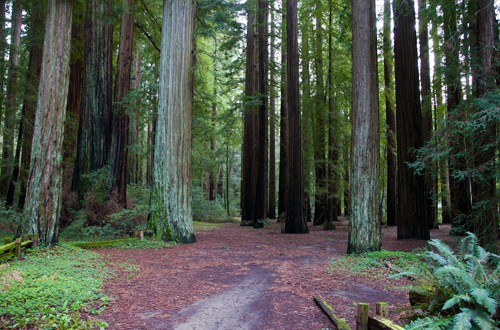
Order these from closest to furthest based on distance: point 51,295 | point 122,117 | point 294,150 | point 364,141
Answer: point 51,295, point 364,141, point 122,117, point 294,150

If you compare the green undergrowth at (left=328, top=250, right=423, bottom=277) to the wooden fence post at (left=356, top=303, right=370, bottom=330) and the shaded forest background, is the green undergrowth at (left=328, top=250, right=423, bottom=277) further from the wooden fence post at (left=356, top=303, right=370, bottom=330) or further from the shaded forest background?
the wooden fence post at (left=356, top=303, right=370, bottom=330)

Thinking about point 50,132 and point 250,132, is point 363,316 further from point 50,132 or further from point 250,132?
point 250,132

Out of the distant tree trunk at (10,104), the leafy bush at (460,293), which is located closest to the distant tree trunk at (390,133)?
the leafy bush at (460,293)

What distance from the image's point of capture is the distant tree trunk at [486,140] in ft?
22.6

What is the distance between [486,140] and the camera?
6867 mm

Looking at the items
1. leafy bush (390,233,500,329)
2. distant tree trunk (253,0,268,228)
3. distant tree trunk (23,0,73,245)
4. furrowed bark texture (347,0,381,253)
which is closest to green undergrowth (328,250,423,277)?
furrowed bark texture (347,0,381,253)

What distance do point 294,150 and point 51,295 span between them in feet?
33.1

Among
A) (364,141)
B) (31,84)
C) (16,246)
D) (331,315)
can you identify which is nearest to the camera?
(331,315)

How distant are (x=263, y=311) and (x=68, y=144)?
11381 mm

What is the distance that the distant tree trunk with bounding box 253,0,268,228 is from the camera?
49.7 feet

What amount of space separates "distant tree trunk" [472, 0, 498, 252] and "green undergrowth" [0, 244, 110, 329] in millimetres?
7508

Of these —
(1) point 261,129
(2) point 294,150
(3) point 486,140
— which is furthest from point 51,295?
(1) point 261,129

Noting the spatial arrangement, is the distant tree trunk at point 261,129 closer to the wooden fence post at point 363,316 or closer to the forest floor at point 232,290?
the forest floor at point 232,290

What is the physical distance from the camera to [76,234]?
9.89 metres
